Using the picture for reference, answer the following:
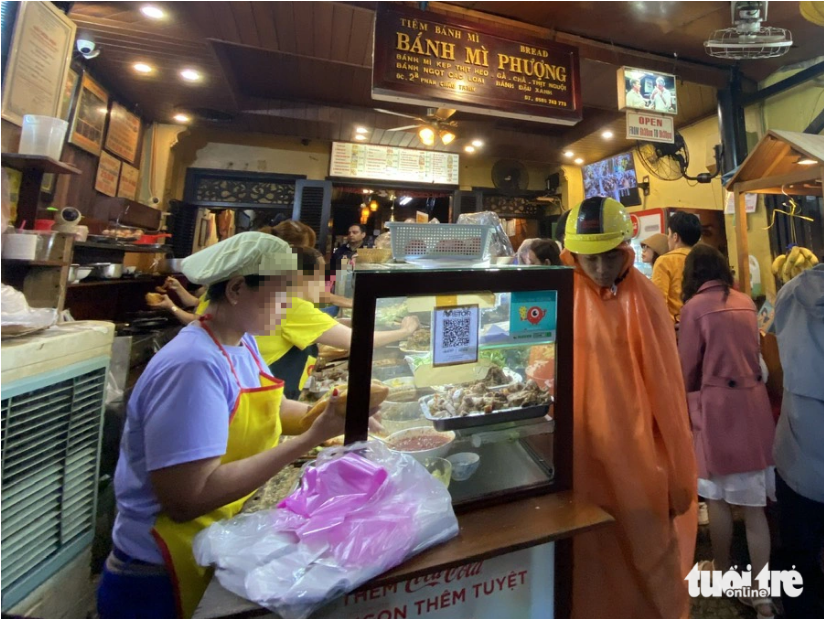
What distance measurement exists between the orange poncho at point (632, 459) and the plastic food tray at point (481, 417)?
1.08 feet

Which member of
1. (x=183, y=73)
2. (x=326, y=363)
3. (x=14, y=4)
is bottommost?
(x=326, y=363)

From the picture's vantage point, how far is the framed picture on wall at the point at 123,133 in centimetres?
410

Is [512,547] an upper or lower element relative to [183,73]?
lower

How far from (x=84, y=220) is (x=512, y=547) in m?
4.48

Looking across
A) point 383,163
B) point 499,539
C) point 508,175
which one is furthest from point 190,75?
point 508,175

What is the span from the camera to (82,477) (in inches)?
73.5

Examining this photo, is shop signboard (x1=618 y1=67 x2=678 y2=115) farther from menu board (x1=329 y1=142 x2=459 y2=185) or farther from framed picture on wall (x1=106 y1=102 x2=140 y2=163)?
framed picture on wall (x1=106 y1=102 x2=140 y2=163)

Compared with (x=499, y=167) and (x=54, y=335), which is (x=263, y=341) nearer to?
(x=54, y=335)

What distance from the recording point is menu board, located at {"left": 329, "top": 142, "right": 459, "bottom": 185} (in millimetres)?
5789

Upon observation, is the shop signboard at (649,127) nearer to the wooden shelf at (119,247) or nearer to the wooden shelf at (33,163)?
the wooden shelf at (33,163)

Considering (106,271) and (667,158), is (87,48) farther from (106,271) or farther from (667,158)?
(667,158)

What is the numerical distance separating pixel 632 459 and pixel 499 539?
71cm

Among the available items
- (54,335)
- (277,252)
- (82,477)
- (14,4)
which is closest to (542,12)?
(277,252)

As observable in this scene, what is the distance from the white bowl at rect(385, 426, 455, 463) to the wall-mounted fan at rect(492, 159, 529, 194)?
20.8 feet
